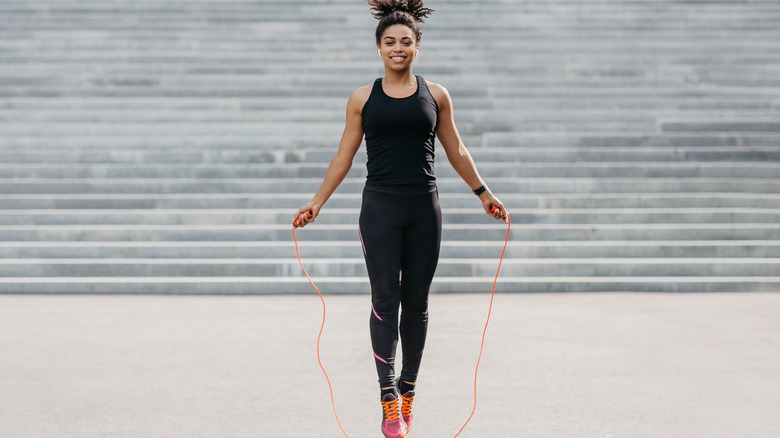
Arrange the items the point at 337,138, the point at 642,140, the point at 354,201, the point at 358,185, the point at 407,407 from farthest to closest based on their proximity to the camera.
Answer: the point at 337,138, the point at 642,140, the point at 358,185, the point at 354,201, the point at 407,407

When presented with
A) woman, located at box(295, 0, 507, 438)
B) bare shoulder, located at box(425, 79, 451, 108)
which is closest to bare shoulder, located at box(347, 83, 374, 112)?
woman, located at box(295, 0, 507, 438)

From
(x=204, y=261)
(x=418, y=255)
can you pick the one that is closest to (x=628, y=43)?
(x=204, y=261)

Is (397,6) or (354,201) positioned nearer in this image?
(397,6)

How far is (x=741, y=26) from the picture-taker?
13.0m

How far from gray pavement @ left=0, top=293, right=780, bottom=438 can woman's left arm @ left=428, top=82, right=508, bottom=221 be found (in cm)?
110

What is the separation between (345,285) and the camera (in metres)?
7.76

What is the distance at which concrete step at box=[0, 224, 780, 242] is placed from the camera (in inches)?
333

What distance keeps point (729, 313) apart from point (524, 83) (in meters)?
5.42

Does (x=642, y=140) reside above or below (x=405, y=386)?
above

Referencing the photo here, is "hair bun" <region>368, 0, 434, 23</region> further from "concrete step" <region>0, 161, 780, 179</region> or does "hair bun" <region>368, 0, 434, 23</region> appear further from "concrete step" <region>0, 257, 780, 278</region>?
"concrete step" <region>0, 161, 780, 179</region>

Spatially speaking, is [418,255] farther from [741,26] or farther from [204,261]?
[741,26]

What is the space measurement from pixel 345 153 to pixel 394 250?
0.49 metres

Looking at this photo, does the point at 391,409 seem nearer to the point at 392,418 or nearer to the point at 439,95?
the point at 392,418

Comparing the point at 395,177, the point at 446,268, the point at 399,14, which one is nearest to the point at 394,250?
the point at 395,177
